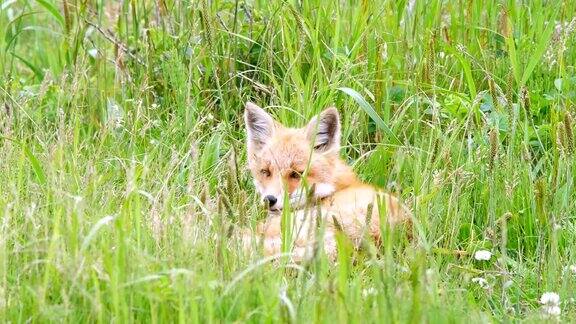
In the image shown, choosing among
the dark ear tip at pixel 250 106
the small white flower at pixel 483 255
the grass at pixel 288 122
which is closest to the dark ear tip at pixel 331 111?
the grass at pixel 288 122

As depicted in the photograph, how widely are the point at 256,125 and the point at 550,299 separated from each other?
226 cm

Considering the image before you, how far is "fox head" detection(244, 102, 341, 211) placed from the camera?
5840mm

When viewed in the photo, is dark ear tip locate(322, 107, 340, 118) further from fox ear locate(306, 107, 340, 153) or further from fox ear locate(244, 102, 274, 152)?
fox ear locate(244, 102, 274, 152)

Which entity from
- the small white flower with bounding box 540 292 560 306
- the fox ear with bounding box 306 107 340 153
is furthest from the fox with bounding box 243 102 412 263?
the small white flower with bounding box 540 292 560 306

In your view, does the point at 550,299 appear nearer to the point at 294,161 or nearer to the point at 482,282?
the point at 482,282

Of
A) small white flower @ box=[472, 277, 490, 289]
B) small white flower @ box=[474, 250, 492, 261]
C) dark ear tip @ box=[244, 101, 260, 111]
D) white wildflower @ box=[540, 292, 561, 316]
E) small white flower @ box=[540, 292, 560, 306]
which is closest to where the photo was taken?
white wildflower @ box=[540, 292, 561, 316]

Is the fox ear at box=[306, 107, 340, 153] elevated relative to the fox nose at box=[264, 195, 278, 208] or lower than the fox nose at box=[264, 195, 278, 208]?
elevated

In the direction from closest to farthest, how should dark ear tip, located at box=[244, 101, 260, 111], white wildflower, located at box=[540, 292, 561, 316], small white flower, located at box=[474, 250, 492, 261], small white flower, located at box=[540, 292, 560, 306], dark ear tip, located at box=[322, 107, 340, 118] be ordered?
white wildflower, located at box=[540, 292, 561, 316] < small white flower, located at box=[540, 292, 560, 306] < small white flower, located at box=[474, 250, 492, 261] < dark ear tip, located at box=[322, 107, 340, 118] < dark ear tip, located at box=[244, 101, 260, 111]

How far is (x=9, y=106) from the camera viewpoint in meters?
5.69

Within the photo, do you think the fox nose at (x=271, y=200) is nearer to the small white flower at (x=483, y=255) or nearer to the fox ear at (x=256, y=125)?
the fox ear at (x=256, y=125)

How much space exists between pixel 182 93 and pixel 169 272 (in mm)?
2542

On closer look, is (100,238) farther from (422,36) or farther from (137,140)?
(422,36)

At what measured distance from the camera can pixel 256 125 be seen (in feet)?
19.6

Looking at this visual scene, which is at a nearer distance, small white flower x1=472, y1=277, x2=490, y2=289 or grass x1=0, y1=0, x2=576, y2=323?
grass x1=0, y1=0, x2=576, y2=323
